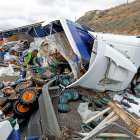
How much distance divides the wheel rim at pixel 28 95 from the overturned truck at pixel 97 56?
4.42 ft

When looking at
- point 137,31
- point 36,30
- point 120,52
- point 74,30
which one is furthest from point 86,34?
point 137,31

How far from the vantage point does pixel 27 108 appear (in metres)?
2.99

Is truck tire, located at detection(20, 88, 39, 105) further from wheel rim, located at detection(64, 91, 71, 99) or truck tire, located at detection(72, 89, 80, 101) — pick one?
truck tire, located at detection(72, 89, 80, 101)

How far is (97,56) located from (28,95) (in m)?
2.12

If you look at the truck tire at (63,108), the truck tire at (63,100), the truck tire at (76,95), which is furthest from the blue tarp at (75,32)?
the truck tire at (63,108)

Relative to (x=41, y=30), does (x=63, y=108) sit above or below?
below

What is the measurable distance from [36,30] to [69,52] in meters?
1.83

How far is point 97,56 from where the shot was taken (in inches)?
146

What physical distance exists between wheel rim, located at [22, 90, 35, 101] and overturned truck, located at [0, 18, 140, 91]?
53.0 inches

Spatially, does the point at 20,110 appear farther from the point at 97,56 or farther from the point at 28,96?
the point at 97,56

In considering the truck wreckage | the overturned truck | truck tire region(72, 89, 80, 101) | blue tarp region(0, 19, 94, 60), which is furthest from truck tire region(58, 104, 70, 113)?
blue tarp region(0, 19, 94, 60)

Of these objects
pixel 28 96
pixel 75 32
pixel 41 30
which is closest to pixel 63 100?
pixel 28 96

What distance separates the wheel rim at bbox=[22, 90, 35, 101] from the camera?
304 centimetres

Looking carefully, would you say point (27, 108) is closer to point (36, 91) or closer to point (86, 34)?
point (36, 91)
